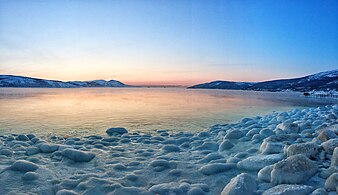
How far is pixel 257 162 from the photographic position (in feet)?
14.0

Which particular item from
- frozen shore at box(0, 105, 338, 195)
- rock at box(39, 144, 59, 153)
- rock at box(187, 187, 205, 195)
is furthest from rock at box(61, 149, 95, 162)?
rock at box(187, 187, 205, 195)

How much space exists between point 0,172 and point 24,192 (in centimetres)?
103

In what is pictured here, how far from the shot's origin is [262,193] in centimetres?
328

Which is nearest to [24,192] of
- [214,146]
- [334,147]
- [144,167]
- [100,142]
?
[144,167]

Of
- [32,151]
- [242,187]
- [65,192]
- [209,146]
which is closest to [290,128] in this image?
[209,146]

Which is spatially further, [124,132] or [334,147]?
[124,132]

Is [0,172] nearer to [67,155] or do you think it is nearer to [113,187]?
[67,155]

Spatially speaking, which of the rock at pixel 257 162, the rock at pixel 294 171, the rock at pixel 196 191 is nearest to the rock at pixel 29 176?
the rock at pixel 196 191

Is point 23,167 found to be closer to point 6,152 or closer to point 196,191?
point 6,152

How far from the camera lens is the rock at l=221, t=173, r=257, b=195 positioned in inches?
128

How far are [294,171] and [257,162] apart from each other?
2.69 feet

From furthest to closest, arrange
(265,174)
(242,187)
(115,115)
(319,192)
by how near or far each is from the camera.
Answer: (115,115), (265,174), (242,187), (319,192)

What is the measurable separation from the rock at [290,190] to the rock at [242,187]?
0.22 m

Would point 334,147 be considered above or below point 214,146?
above
